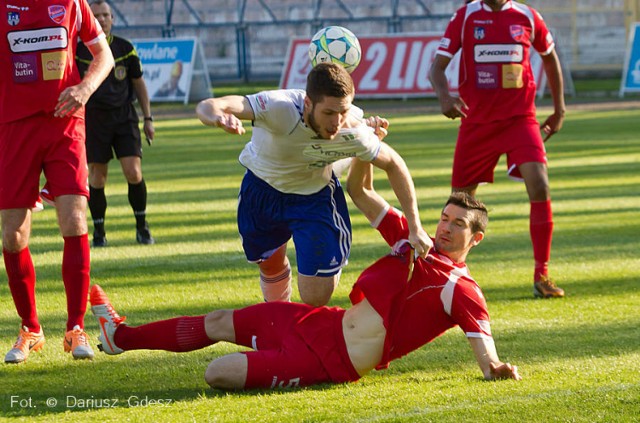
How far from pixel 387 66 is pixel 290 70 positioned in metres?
2.55

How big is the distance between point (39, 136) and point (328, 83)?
1914mm

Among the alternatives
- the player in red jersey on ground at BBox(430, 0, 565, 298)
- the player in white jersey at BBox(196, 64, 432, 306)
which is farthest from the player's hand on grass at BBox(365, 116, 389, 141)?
the player in red jersey on ground at BBox(430, 0, 565, 298)

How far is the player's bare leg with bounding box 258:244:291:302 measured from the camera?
23.5 ft

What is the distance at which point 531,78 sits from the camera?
880 cm

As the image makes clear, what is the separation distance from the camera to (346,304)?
25.4ft

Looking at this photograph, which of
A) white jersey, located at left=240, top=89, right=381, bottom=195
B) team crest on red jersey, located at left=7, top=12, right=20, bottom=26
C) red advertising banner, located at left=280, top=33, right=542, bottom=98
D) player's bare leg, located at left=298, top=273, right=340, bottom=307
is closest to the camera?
white jersey, located at left=240, top=89, right=381, bottom=195

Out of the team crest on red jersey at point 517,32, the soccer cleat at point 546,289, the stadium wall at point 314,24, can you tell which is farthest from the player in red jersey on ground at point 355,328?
the stadium wall at point 314,24

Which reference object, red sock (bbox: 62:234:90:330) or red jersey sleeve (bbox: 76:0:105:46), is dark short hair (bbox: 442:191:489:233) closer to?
red sock (bbox: 62:234:90:330)

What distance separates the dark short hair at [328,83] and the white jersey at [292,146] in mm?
299

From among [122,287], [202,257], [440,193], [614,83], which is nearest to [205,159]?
[440,193]

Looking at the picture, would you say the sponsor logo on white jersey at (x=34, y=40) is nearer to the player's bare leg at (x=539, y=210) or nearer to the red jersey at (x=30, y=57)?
the red jersey at (x=30, y=57)

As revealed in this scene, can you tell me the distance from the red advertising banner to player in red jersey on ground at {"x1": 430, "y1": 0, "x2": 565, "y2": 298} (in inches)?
803

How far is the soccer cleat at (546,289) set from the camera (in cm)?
798

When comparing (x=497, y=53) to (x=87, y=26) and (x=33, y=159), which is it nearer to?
(x=87, y=26)
